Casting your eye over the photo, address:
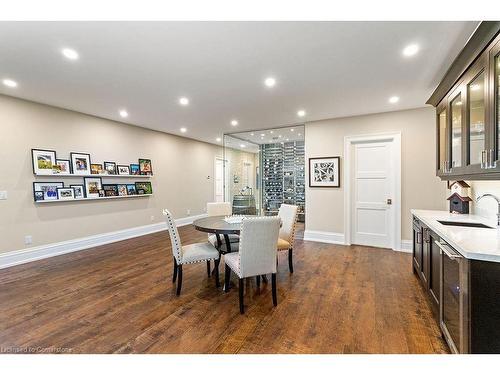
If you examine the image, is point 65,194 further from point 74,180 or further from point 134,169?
point 134,169

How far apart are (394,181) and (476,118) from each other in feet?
7.88

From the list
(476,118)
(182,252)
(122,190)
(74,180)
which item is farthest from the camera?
(122,190)

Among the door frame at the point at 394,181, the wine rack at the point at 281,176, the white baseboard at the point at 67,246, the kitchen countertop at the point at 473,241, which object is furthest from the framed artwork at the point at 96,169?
the kitchen countertop at the point at 473,241

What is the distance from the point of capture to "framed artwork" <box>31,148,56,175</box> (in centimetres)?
382

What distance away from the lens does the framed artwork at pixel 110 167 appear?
489cm

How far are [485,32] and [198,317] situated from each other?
3.41 meters

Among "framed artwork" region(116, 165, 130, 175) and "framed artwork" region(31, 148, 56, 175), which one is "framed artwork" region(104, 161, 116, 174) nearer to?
"framed artwork" region(116, 165, 130, 175)

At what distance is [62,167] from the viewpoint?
418 centimetres

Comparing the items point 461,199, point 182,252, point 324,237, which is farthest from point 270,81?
point 324,237

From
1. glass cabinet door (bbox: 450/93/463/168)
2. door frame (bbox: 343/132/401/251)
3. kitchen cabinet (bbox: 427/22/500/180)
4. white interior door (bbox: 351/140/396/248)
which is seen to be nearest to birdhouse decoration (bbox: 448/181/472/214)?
kitchen cabinet (bbox: 427/22/500/180)

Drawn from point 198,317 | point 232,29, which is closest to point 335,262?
point 198,317

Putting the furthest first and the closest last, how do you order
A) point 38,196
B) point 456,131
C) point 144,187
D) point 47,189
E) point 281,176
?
point 281,176, point 144,187, point 47,189, point 38,196, point 456,131

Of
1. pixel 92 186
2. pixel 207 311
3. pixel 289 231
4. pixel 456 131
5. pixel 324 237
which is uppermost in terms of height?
pixel 456 131

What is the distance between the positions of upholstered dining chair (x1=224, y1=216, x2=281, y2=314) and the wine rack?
3691 millimetres
